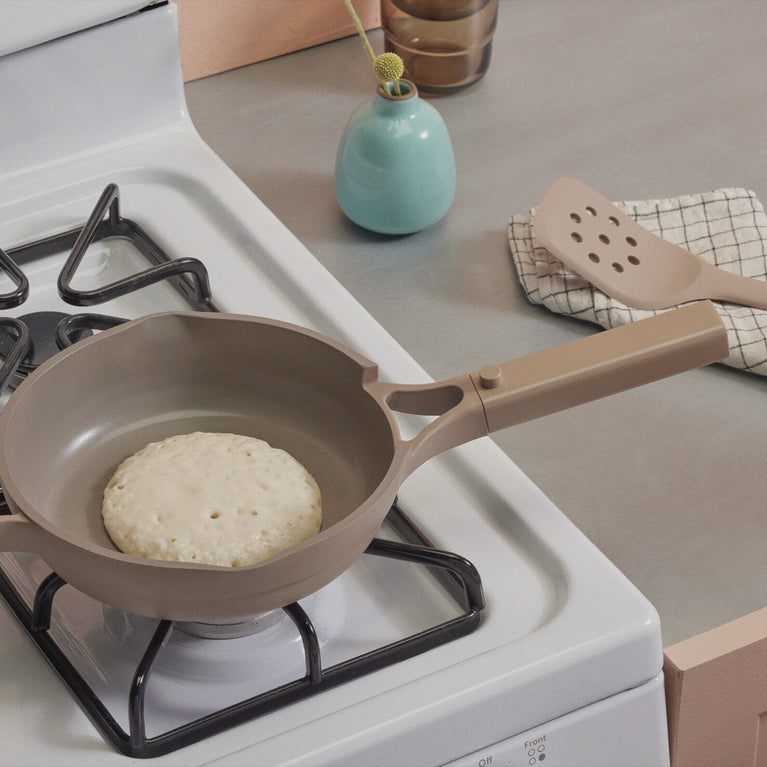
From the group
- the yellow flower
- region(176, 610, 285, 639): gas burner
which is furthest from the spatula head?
region(176, 610, 285, 639): gas burner

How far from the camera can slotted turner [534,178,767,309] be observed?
32.7 inches

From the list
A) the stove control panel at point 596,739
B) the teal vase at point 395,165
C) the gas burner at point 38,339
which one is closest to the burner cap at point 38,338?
the gas burner at point 38,339

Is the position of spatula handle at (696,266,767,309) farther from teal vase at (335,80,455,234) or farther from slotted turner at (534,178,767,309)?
teal vase at (335,80,455,234)

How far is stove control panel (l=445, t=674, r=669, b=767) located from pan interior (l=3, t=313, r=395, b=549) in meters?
0.15

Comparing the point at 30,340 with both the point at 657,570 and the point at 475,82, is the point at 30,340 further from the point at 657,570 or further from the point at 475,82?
the point at 475,82

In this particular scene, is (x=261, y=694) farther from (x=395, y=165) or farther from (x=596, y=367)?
(x=395, y=165)

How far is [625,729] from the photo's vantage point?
592 mm

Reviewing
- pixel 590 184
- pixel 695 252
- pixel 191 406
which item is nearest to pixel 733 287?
pixel 695 252

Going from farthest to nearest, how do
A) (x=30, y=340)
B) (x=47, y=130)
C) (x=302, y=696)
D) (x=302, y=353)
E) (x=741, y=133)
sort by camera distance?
1. (x=741, y=133)
2. (x=47, y=130)
3. (x=30, y=340)
4. (x=302, y=353)
5. (x=302, y=696)

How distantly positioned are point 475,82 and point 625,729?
0.71m

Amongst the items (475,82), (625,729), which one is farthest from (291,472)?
(475,82)

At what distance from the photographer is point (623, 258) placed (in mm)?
852

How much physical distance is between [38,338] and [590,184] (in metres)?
0.48

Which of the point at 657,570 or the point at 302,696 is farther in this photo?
the point at 657,570
